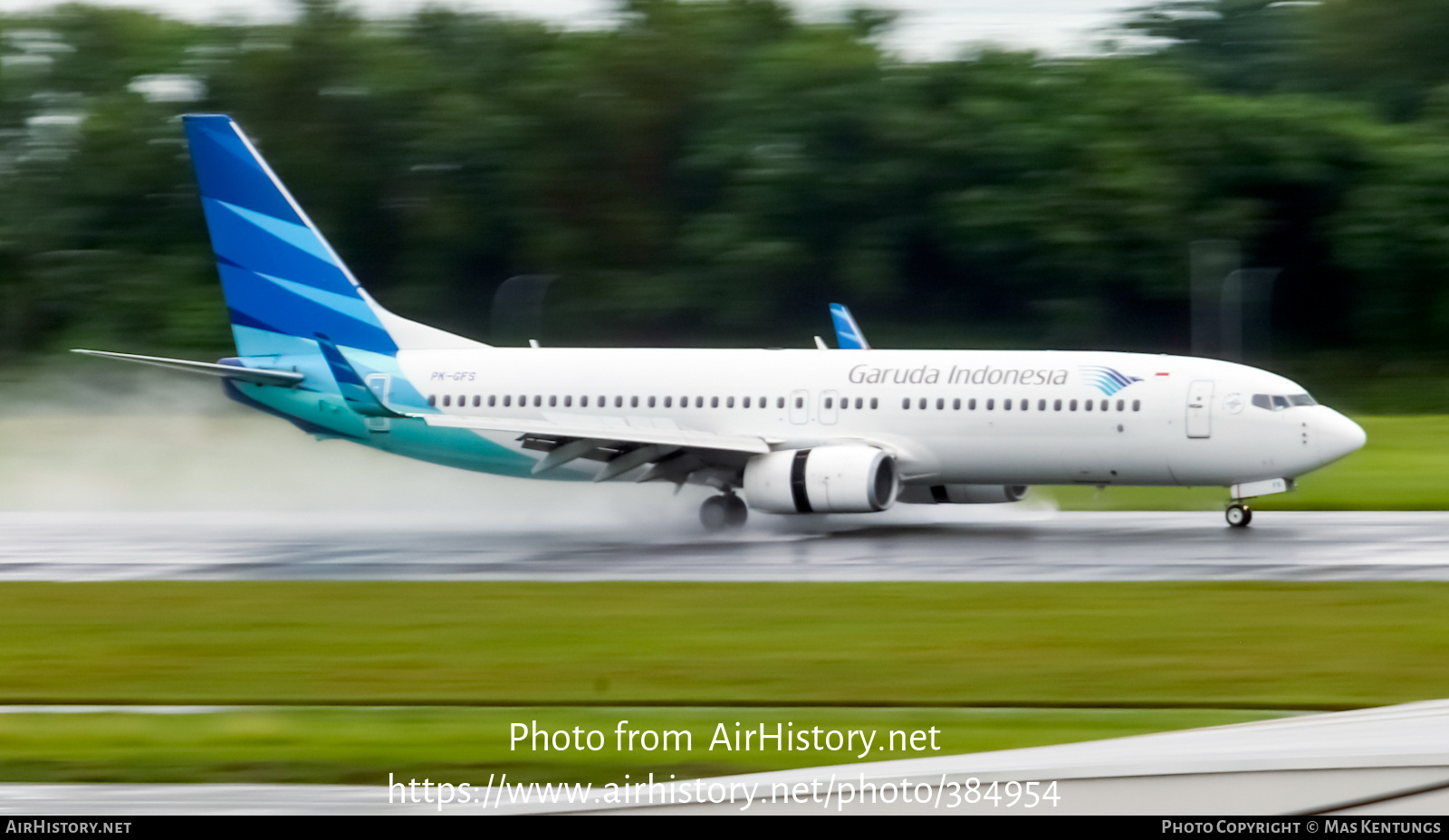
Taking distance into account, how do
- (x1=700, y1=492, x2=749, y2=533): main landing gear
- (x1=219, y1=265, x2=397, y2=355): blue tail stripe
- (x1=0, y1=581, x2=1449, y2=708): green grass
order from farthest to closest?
(x1=219, y1=265, x2=397, y2=355): blue tail stripe, (x1=700, y1=492, x2=749, y2=533): main landing gear, (x1=0, y1=581, x2=1449, y2=708): green grass

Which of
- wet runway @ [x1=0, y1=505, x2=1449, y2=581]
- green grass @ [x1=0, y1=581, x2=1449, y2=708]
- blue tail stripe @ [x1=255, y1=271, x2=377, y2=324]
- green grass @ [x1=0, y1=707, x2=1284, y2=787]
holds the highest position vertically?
blue tail stripe @ [x1=255, y1=271, x2=377, y2=324]

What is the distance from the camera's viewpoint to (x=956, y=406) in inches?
1087

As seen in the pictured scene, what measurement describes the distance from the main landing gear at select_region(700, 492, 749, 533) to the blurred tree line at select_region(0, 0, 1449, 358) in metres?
32.2

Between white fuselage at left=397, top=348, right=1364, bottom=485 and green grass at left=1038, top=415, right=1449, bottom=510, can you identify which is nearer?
white fuselage at left=397, top=348, right=1364, bottom=485

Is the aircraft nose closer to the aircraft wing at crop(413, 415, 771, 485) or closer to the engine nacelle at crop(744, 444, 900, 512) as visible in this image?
the engine nacelle at crop(744, 444, 900, 512)

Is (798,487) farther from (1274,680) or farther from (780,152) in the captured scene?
(780,152)

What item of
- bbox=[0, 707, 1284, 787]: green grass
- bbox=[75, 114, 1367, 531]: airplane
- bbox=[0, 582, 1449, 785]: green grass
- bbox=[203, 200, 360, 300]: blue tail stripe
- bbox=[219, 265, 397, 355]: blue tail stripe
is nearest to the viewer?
bbox=[0, 707, 1284, 787]: green grass

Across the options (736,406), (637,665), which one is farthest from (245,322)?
(637,665)

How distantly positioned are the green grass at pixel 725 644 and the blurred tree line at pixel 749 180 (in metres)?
40.1

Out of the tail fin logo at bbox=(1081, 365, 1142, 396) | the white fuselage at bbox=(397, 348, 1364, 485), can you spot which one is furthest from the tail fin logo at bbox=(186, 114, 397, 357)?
the tail fin logo at bbox=(1081, 365, 1142, 396)

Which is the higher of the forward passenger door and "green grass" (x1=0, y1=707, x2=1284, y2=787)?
the forward passenger door

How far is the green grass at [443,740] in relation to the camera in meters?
11.3

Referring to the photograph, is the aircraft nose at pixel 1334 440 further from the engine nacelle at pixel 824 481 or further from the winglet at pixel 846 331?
the winglet at pixel 846 331

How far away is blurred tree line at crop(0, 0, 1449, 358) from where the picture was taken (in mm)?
59656
